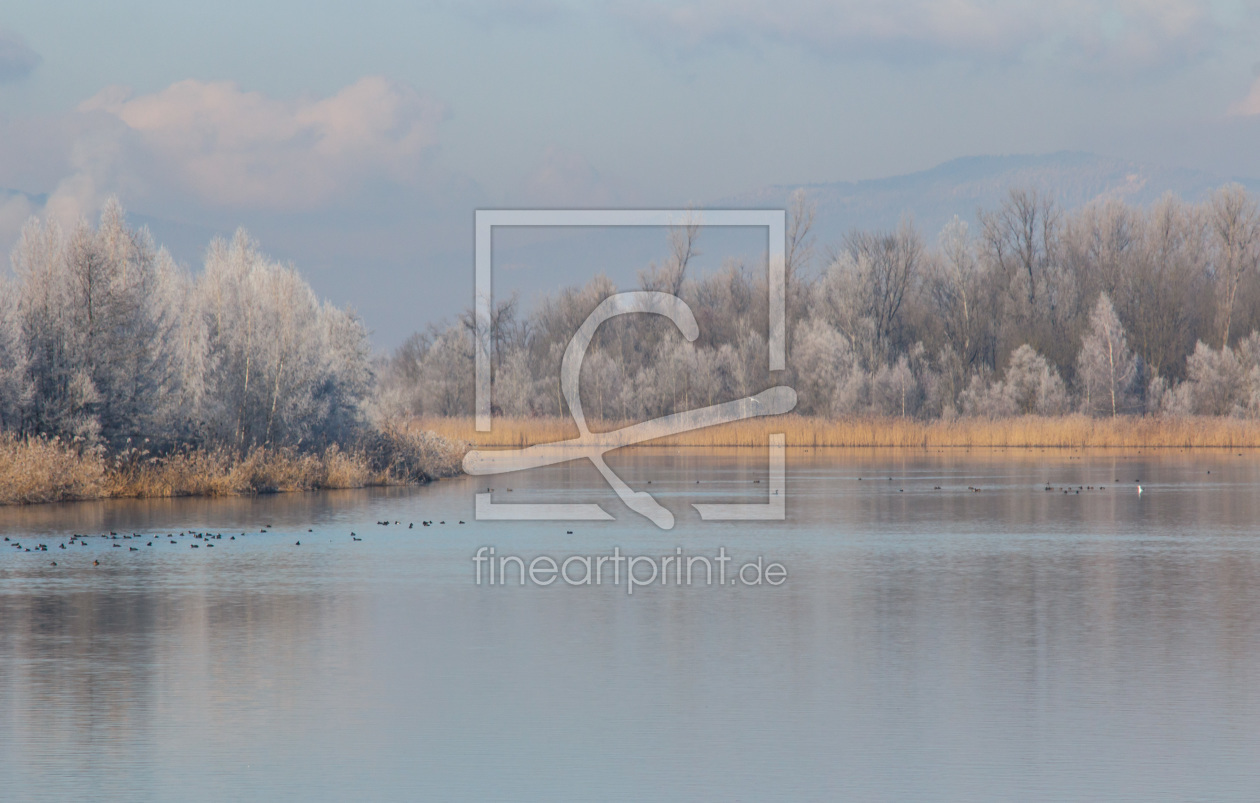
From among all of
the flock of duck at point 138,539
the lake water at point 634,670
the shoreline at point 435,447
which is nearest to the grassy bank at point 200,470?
the shoreline at point 435,447

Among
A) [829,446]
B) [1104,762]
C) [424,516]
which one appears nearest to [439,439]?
[424,516]

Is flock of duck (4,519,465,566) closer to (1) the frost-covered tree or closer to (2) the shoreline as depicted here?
(2) the shoreline

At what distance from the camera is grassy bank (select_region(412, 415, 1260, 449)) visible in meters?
54.3

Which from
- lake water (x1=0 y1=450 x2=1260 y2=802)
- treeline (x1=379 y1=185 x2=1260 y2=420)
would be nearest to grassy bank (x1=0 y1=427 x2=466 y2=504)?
lake water (x1=0 y1=450 x2=1260 y2=802)

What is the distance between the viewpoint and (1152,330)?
72312mm

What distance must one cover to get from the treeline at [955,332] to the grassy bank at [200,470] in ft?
104

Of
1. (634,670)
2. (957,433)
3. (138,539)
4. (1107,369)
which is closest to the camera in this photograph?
(634,670)

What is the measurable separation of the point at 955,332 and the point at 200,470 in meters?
52.9

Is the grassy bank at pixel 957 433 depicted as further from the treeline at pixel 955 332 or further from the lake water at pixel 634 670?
the lake water at pixel 634 670

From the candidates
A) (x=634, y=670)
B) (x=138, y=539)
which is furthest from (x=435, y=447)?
(x=634, y=670)

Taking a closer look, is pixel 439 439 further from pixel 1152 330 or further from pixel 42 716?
pixel 1152 330

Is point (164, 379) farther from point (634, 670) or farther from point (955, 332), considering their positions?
point (955, 332)

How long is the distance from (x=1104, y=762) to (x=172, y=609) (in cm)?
883

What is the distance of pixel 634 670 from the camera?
34.1ft
